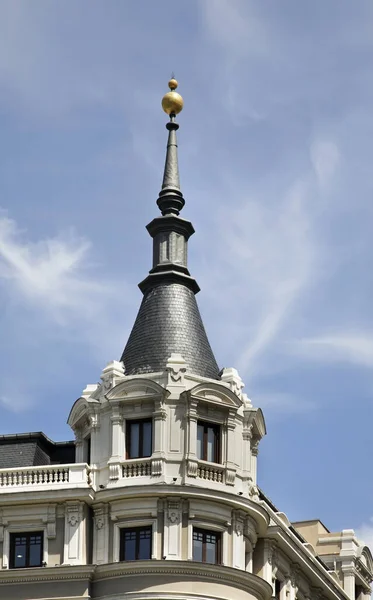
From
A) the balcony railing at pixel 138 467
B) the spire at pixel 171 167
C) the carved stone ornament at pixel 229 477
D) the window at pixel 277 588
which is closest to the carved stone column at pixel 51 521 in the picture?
the balcony railing at pixel 138 467

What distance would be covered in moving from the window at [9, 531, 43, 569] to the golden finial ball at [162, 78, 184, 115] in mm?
24032

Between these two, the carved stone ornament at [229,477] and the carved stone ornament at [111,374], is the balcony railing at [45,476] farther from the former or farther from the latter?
the carved stone ornament at [229,477]

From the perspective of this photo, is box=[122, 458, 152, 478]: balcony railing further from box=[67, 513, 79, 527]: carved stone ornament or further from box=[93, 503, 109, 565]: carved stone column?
box=[67, 513, 79, 527]: carved stone ornament

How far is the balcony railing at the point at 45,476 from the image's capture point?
7375 cm

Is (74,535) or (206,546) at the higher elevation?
(74,535)

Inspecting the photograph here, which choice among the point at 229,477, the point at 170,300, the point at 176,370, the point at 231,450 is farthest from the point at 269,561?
the point at 170,300

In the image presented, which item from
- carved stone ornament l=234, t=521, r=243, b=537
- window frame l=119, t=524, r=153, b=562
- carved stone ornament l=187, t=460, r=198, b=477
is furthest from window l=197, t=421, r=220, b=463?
window frame l=119, t=524, r=153, b=562

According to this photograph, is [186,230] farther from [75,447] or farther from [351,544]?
[351,544]

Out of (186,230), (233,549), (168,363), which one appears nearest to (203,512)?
(233,549)

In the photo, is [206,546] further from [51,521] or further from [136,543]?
[51,521]

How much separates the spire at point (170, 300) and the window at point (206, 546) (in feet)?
25.8

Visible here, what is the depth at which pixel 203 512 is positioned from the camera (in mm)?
72688

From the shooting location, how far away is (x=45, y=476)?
74.2m

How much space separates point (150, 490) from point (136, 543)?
8.14 ft
